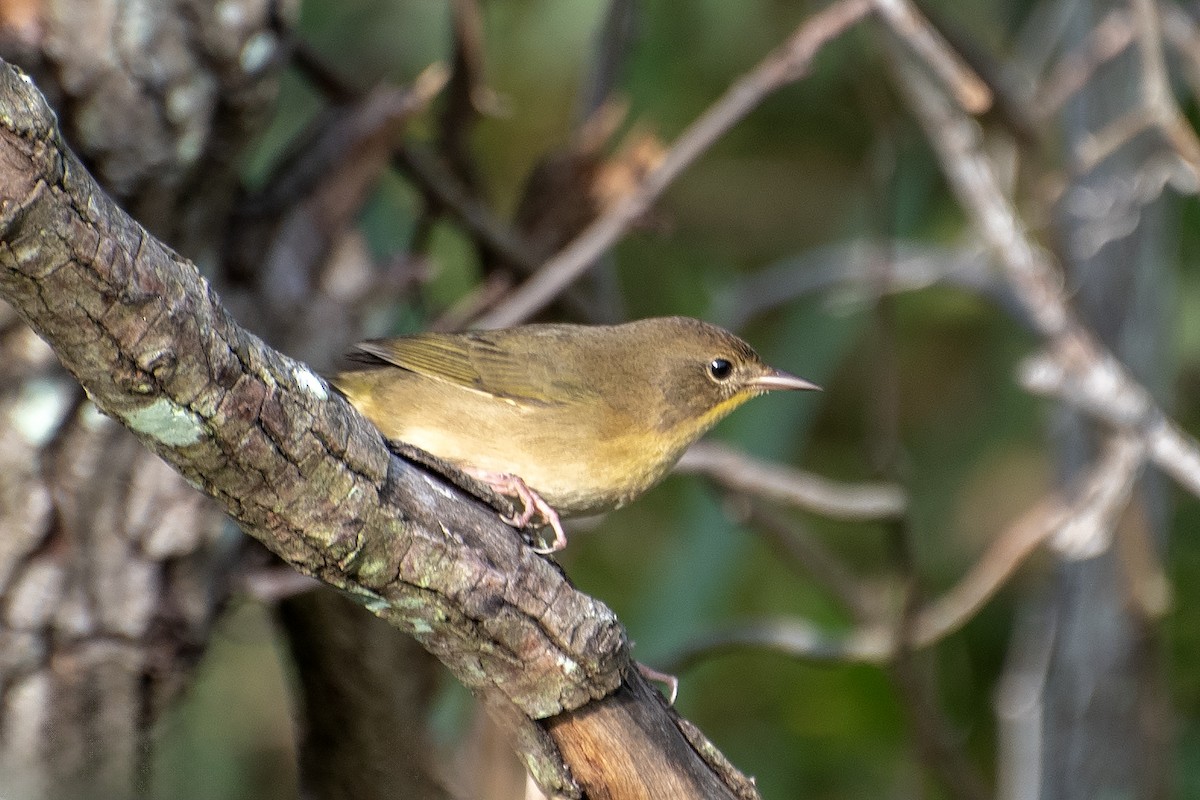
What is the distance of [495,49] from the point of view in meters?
6.19

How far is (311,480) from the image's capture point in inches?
78.9

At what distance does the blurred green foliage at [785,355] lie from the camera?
18.0 feet

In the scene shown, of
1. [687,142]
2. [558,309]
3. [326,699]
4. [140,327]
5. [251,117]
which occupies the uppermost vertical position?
[558,309]

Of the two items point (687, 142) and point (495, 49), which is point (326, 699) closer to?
point (687, 142)

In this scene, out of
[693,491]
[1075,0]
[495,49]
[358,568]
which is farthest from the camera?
[495,49]

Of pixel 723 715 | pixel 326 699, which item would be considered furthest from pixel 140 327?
pixel 723 715

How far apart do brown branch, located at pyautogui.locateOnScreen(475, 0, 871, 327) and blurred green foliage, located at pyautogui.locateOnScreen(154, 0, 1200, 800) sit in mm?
948

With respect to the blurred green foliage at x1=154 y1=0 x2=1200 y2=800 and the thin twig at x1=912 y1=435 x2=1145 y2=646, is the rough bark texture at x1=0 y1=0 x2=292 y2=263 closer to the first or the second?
the blurred green foliage at x1=154 y1=0 x2=1200 y2=800

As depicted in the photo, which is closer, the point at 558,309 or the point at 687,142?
the point at 687,142

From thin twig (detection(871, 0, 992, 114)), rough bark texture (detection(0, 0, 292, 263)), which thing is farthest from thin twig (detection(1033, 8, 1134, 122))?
rough bark texture (detection(0, 0, 292, 263))

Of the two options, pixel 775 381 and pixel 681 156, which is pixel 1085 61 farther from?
pixel 775 381

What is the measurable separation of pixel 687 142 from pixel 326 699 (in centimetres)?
192

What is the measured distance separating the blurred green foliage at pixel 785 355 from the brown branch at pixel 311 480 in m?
2.47

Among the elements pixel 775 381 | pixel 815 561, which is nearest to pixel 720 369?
pixel 775 381
